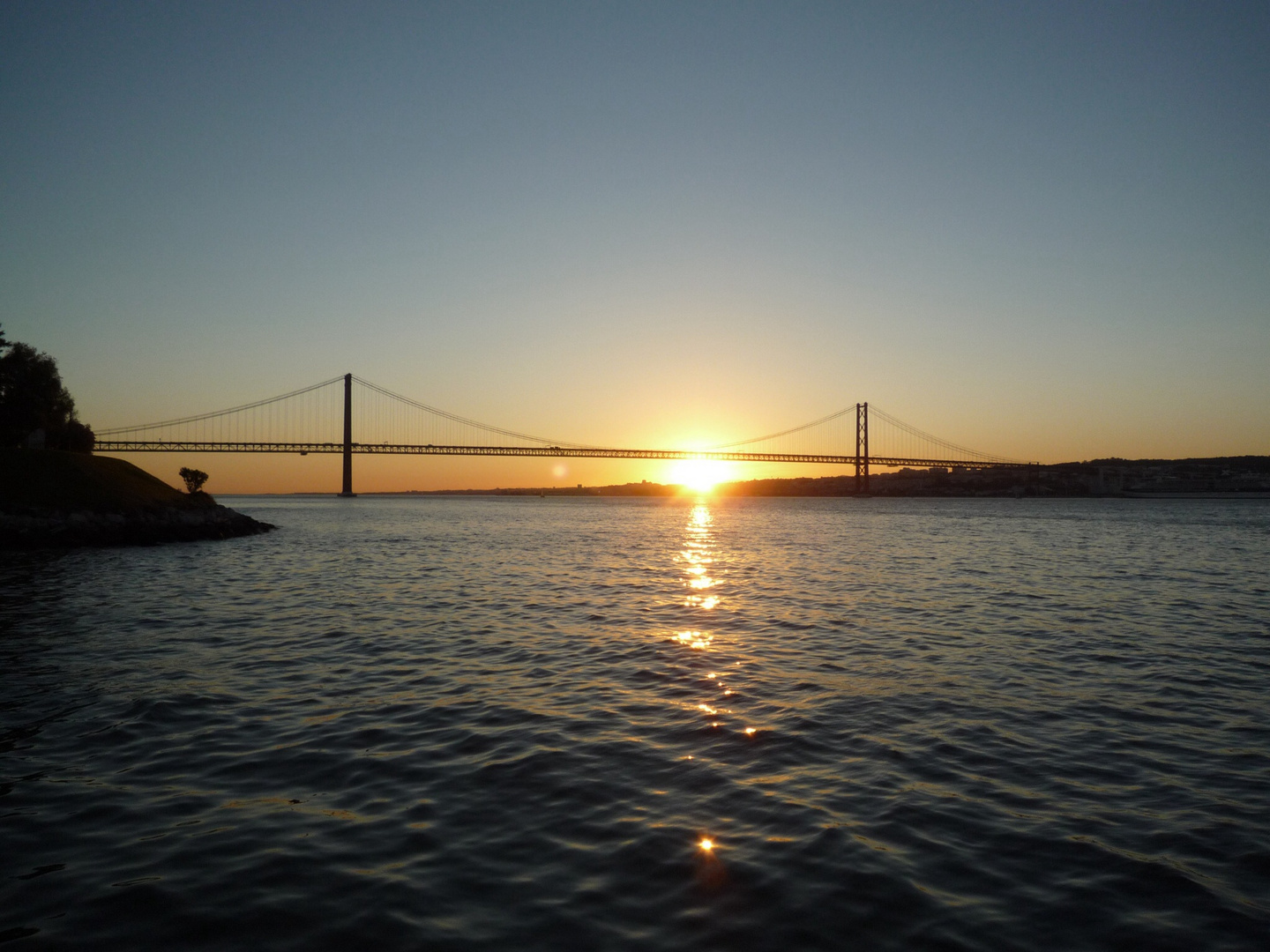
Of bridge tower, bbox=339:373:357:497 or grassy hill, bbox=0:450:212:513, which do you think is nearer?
grassy hill, bbox=0:450:212:513

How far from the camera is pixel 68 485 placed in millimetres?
41375

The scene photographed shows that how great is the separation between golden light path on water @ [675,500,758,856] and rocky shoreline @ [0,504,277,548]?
27694mm

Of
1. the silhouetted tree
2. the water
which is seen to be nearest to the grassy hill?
the silhouetted tree

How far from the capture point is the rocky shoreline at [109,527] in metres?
35.4

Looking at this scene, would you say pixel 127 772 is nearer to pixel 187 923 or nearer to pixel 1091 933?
pixel 187 923

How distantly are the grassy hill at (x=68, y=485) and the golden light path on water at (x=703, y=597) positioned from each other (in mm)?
30546

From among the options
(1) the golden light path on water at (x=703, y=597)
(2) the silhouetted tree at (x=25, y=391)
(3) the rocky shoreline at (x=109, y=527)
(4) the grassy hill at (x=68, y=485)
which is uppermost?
(2) the silhouetted tree at (x=25, y=391)

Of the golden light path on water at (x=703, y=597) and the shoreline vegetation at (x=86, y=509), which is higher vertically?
the shoreline vegetation at (x=86, y=509)

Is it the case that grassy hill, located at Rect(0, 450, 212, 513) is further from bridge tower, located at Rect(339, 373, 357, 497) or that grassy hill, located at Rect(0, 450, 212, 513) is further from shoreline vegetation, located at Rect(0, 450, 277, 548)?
bridge tower, located at Rect(339, 373, 357, 497)

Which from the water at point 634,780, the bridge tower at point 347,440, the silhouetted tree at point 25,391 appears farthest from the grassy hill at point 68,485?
the bridge tower at point 347,440

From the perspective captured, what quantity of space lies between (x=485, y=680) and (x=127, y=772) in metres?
4.49

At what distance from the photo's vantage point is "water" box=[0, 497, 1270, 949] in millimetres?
4801

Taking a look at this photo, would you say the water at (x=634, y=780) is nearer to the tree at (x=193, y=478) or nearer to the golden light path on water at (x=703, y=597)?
the golden light path on water at (x=703, y=597)

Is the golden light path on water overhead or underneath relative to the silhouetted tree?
underneath
